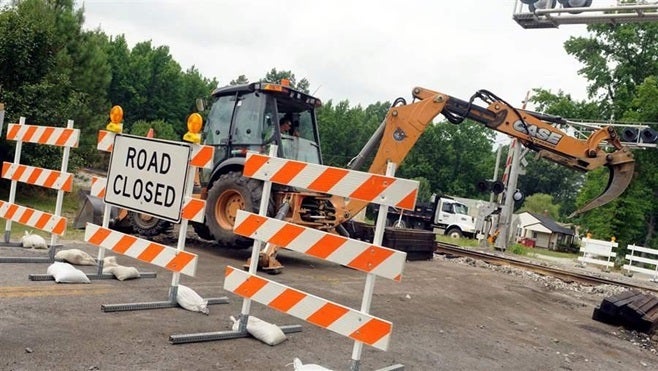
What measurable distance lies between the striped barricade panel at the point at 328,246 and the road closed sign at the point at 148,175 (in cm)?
83

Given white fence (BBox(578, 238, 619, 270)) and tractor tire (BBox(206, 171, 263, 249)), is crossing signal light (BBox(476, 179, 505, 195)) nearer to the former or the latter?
white fence (BBox(578, 238, 619, 270))

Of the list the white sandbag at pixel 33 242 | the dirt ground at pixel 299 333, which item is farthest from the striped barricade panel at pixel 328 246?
the white sandbag at pixel 33 242

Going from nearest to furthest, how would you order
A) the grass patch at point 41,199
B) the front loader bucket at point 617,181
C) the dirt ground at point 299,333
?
the dirt ground at point 299,333 → the front loader bucket at point 617,181 → the grass patch at point 41,199

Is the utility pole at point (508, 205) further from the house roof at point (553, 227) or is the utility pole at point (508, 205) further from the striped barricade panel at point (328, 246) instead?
the house roof at point (553, 227)

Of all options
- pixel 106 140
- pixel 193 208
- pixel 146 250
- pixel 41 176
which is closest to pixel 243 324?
pixel 193 208

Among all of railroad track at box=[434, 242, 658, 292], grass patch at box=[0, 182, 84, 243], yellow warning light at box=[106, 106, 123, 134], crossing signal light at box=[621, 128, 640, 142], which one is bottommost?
grass patch at box=[0, 182, 84, 243]

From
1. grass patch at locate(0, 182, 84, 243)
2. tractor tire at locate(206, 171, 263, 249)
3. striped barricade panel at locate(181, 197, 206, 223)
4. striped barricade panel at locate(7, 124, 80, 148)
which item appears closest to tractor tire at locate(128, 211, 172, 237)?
tractor tire at locate(206, 171, 263, 249)

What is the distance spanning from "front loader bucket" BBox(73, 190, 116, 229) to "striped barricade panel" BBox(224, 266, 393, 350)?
610 cm

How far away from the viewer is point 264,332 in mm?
5168

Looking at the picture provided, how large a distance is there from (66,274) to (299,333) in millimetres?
2637

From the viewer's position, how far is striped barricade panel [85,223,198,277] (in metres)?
5.61

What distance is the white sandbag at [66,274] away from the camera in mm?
6258

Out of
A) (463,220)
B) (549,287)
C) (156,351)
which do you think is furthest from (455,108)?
(463,220)

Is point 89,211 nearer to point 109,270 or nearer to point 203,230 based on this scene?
point 203,230
